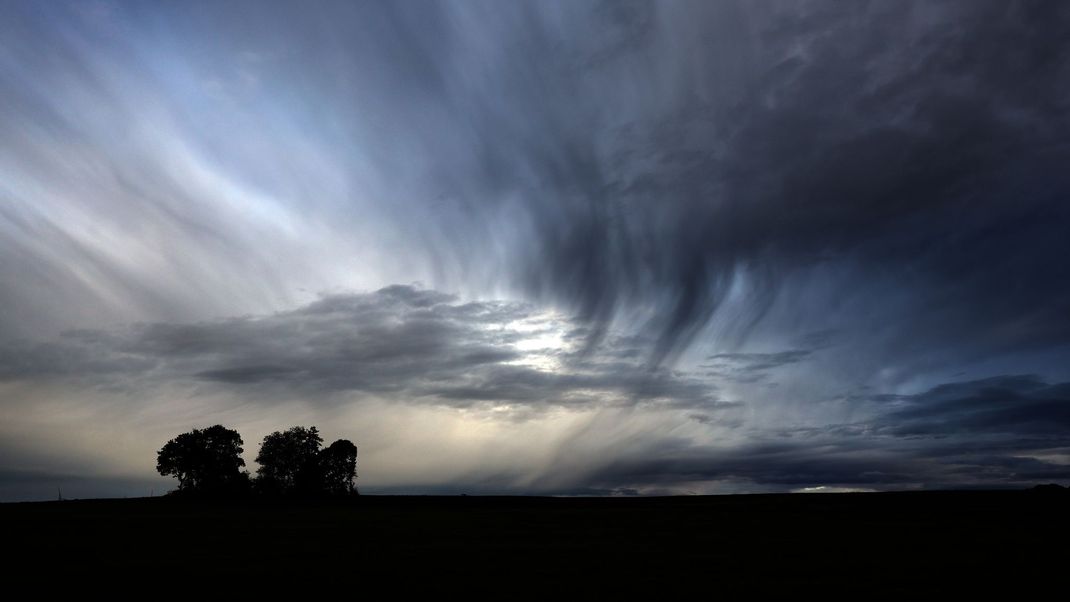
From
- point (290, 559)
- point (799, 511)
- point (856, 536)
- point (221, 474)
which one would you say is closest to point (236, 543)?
point (290, 559)

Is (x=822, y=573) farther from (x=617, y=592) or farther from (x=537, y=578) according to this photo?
(x=537, y=578)

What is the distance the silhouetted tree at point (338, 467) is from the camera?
158 m

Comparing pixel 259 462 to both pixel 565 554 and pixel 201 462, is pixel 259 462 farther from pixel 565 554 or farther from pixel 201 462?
pixel 565 554

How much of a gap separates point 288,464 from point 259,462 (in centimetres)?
669

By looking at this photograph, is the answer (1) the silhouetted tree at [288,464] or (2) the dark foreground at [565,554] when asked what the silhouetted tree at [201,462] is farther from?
(2) the dark foreground at [565,554]

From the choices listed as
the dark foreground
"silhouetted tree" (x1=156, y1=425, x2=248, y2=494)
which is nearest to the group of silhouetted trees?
"silhouetted tree" (x1=156, y1=425, x2=248, y2=494)

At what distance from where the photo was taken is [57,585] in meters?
28.3

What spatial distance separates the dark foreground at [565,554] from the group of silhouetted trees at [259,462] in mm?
82237

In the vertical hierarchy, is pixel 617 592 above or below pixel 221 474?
below

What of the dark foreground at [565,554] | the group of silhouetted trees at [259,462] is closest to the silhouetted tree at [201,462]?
the group of silhouetted trees at [259,462]

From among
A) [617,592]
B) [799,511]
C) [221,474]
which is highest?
[221,474]

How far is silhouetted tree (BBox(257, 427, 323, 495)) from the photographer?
15188 centimetres

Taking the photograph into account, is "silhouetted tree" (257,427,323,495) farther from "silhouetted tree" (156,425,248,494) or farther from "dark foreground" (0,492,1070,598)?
"dark foreground" (0,492,1070,598)

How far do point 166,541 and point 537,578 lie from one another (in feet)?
106
